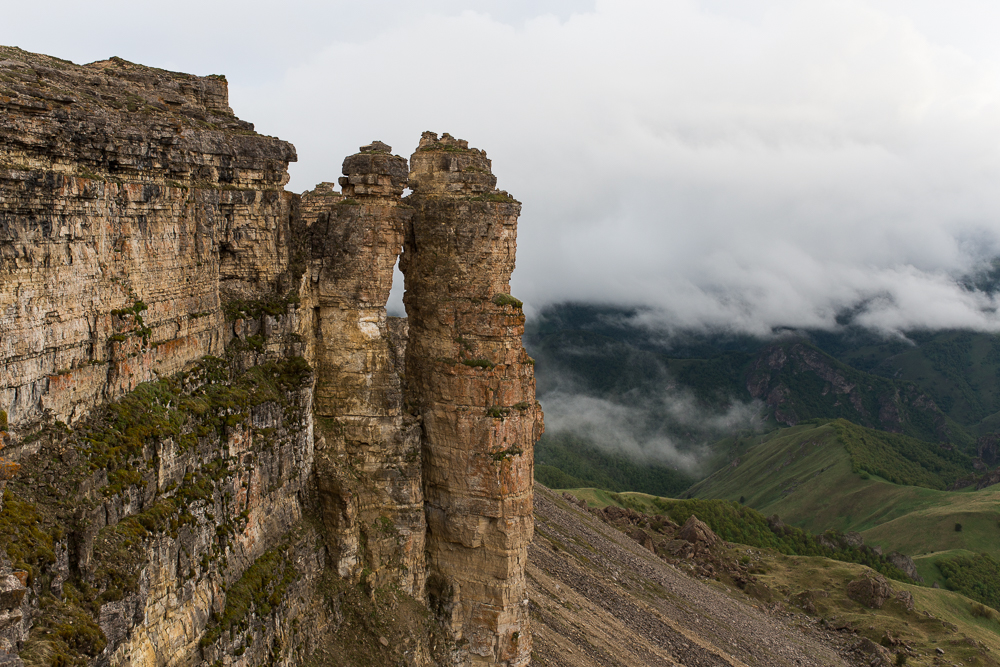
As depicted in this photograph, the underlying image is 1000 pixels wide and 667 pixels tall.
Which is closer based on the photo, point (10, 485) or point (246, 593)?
point (10, 485)

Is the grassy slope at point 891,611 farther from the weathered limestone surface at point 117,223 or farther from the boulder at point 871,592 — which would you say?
the weathered limestone surface at point 117,223

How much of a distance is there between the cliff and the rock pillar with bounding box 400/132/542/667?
0.16 meters

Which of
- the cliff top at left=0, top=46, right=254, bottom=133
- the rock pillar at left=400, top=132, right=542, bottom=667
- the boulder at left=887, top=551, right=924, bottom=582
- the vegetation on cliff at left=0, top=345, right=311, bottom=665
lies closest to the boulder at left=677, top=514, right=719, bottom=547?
the boulder at left=887, top=551, right=924, bottom=582

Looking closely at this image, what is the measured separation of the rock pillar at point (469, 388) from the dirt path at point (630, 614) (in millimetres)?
17745

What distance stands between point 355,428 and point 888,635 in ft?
364

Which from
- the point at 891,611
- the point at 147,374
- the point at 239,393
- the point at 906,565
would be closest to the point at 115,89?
the point at 147,374

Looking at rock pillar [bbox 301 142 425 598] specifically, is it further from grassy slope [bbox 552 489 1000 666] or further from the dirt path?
grassy slope [bbox 552 489 1000 666]

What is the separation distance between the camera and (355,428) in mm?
49281

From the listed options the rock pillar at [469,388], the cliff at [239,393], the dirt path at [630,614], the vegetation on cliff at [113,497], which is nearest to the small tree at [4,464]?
the cliff at [239,393]

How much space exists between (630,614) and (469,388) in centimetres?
5610

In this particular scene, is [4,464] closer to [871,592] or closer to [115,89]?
[115,89]

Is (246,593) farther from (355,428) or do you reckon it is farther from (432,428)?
(432,428)

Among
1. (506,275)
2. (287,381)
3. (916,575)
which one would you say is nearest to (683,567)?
(916,575)

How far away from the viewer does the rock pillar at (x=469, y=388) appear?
50.5 m
